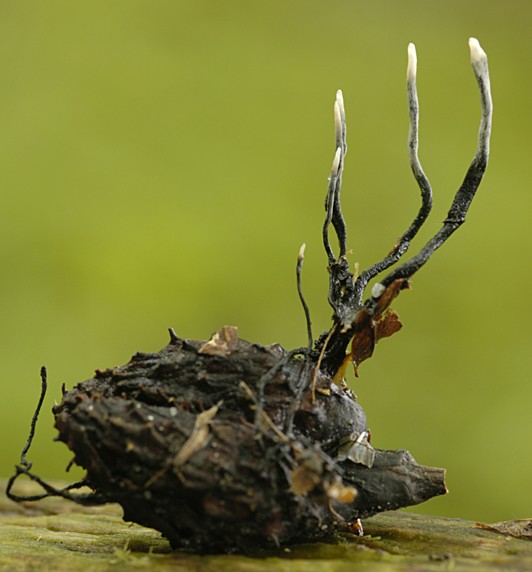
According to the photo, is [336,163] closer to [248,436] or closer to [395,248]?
[395,248]

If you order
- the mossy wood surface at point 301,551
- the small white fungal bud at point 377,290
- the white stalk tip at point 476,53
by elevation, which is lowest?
the mossy wood surface at point 301,551

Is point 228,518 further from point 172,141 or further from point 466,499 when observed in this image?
point 172,141

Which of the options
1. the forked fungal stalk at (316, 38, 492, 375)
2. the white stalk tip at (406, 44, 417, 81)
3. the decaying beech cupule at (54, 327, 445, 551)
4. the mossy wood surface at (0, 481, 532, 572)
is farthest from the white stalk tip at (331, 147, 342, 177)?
the mossy wood surface at (0, 481, 532, 572)

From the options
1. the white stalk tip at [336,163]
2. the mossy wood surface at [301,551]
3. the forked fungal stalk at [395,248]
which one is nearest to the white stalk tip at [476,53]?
the forked fungal stalk at [395,248]

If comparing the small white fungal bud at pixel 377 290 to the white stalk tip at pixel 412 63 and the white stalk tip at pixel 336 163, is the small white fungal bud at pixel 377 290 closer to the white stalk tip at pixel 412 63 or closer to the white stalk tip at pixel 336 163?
the white stalk tip at pixel 336 163

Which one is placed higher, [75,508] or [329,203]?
[329,203]

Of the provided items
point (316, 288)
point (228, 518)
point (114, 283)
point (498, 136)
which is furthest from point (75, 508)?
point (498, 136)

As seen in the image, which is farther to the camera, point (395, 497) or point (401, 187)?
point (401, 187)

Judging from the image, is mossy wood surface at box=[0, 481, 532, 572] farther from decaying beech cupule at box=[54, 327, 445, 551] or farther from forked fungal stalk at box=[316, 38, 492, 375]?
forked fungal stalk at box=[316, 38, 492, 375]

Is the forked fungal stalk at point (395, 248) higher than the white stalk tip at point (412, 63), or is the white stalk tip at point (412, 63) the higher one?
the white stalk tip at point (412, 63)

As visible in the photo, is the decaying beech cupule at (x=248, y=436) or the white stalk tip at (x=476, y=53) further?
the white stalk tip at (x=476, y=53)
